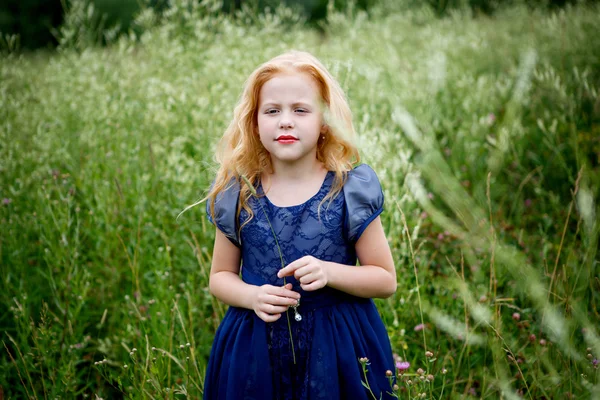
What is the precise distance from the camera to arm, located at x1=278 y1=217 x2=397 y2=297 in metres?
1.47

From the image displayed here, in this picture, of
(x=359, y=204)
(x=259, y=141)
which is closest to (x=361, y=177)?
(x=359, y=204)

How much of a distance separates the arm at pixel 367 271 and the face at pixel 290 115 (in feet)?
1.06

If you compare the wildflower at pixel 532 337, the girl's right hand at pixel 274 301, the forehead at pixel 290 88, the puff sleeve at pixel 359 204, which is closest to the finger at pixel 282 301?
the girl's right hand at pixel 274 301

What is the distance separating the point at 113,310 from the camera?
250 cm

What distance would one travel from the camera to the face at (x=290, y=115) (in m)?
1.54

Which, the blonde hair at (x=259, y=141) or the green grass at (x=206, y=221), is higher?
the blonde hair at (x=259, y=141)

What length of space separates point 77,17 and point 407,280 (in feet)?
10.6

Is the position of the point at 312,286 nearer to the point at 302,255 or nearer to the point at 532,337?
the point at 302,255

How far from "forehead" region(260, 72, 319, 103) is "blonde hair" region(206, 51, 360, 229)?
3cm

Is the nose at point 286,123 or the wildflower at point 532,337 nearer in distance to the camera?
the nose at point 286,123

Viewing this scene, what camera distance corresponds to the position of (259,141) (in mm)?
1758

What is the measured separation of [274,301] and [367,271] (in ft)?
0.98

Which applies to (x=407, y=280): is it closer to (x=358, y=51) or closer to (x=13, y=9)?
(x=358, y=51)

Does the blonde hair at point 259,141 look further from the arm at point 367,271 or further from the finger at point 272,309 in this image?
the finger at point 272,309
